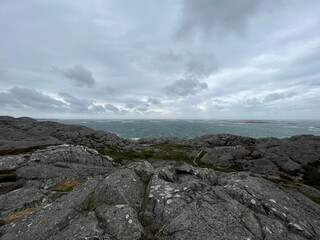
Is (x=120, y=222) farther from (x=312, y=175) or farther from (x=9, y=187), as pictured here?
(x=312, y=175)

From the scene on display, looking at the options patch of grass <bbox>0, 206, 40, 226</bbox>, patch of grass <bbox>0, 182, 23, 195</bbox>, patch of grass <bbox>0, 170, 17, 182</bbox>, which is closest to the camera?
patch of grass <bbox>0, 206, 40, 226</bbox>

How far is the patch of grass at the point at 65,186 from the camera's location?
862 inches

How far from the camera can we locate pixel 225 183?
58.6 feet

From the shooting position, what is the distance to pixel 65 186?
75.6 ft

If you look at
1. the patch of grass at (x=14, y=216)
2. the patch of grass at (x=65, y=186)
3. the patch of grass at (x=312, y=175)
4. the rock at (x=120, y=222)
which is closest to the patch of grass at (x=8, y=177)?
the patch of grass at (x=65, y=186)

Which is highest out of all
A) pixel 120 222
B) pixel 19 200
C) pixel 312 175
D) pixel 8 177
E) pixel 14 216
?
pixel 120 222

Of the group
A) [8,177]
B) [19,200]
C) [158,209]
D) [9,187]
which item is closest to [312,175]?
[158,209]

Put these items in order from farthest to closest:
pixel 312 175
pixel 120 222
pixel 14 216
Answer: pixel 312 175, pixel 14 216, pixel 120 222

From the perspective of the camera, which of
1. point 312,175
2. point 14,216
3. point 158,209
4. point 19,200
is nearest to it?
point 158,209

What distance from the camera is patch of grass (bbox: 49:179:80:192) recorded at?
71.8 feet

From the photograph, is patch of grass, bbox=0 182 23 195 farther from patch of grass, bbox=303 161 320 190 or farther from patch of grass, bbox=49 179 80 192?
patch of grass, bbox=303 161 320 190

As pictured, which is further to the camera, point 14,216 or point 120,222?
point 14,216

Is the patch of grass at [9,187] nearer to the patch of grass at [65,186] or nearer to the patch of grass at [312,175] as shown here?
the patch of grass at [65,186]

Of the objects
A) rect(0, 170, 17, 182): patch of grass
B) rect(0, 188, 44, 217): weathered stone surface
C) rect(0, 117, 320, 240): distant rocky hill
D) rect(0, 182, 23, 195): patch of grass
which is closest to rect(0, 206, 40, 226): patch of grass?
rect(0, 117, 320, 240): distant rocky hill
